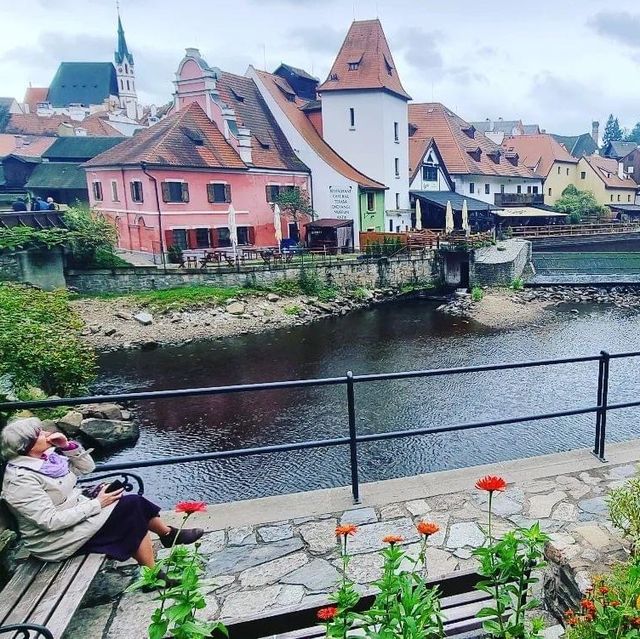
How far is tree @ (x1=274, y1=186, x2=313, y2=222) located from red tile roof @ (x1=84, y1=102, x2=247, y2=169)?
3.01 m

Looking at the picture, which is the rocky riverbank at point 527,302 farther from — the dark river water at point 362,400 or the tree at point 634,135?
the tree at point 634,135

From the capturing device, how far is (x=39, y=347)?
9.94 meters

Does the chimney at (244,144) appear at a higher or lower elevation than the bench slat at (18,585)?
higher

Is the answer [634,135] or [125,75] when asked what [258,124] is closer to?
[125,75]

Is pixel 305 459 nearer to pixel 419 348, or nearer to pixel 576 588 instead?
pixel 576 588

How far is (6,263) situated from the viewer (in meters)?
20.5

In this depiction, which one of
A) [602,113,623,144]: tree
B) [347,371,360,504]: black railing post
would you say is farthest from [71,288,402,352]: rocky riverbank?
[602,113,623,144]: tree

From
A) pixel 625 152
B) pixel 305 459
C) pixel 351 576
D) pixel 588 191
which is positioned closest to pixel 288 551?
pixel 351 576

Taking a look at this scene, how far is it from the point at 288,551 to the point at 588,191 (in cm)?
5463

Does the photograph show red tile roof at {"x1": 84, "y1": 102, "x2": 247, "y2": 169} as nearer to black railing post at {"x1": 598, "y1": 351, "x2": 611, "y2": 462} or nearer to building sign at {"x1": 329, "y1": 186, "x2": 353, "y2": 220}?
building sign at {"x1": 329, "y1": 186, "x2": 353, "y2": 220}

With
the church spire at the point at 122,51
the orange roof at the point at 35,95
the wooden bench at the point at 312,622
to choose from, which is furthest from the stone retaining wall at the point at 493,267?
the orange roof at the point at 35,95

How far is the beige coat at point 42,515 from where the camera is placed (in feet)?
8.77

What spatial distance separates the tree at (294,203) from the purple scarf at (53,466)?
28.2 m

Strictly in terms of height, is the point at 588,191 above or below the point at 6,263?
above
